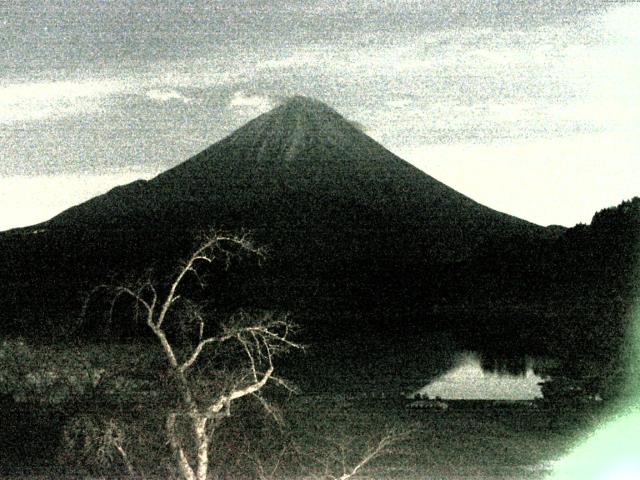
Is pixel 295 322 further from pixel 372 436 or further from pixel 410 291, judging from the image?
pixel 372 436

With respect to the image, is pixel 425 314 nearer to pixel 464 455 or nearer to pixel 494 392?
pixel 494 392

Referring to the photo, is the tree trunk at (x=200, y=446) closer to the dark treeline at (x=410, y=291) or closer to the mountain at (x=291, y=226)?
the dark treeline at (x=410, y=291)

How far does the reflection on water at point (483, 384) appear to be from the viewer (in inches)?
723

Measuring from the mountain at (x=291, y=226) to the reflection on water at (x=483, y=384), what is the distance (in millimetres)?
11308

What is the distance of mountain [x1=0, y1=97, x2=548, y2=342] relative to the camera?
37281mm

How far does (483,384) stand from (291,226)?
142 feet

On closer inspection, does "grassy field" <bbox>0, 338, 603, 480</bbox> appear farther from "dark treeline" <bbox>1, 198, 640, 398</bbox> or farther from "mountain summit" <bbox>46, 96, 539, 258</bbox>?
"mountain summit" <bbox>46, 96, 539, 258</bbox>

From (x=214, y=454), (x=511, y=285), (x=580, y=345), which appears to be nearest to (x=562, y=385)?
(x=580, y=345)

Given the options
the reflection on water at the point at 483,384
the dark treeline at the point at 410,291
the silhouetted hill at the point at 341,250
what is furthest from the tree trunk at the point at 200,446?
the reflection on water at the point at 483,384

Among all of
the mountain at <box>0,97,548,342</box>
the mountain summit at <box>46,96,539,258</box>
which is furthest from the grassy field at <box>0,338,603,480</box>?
the mountain summit at <box>46,96,539,258</box>

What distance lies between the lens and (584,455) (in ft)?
37.4

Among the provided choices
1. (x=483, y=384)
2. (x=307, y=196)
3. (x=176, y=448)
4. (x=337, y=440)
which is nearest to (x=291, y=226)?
(x=307, y=196)

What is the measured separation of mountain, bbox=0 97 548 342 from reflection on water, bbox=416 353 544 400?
1131 cm

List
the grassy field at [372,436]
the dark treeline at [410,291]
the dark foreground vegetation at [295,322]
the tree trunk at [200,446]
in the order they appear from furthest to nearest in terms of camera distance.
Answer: the dark treeline at [410,291] → the grassy field at [372,436] → the dark foreground vegetation at [295,322] → the tree trunk at [200,446]
